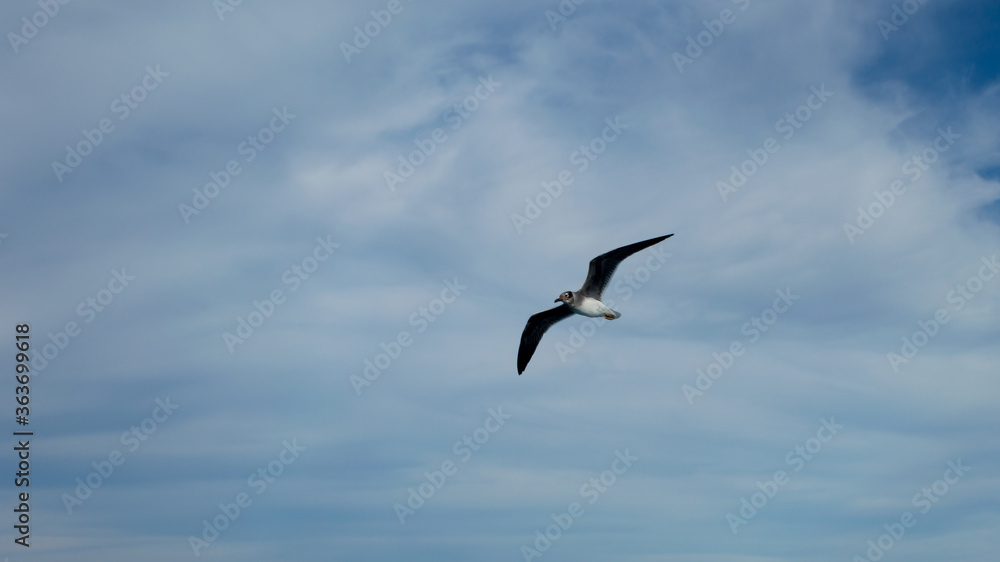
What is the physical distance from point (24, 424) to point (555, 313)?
24.6m

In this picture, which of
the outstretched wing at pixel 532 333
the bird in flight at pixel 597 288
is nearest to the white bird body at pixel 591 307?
the bird in flight at pixel 597 288

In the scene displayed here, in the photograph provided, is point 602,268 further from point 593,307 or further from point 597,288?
point 593,307

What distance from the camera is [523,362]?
96.0ft

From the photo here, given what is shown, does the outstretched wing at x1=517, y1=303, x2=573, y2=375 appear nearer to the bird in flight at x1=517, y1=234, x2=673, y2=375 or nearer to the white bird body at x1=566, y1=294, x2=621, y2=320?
the bird in flight at x1=517, y1=234, x2=673, y2=375

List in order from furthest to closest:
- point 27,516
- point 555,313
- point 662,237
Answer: point 555,313, point 27,516, point 662,237

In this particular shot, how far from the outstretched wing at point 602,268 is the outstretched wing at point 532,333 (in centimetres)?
363

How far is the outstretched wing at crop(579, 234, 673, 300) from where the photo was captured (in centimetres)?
2349

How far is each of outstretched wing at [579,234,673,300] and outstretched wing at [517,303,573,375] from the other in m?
3.63

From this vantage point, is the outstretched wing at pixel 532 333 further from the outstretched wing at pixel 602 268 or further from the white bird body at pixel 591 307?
the outstretched wing at pixel 602 268

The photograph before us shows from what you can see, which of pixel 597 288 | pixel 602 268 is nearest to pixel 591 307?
pixel 597 288

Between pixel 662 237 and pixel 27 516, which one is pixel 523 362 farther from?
pixel 27 516

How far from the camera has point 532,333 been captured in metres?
29.2

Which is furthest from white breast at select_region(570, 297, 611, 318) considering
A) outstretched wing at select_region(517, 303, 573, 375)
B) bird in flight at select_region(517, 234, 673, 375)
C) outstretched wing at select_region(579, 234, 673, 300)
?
outstretched wing at select_region(517, 303, 573, 375)

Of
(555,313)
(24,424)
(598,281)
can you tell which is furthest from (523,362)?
(24,424)
